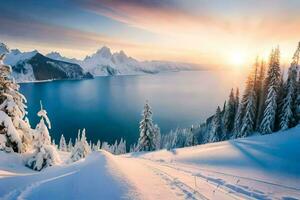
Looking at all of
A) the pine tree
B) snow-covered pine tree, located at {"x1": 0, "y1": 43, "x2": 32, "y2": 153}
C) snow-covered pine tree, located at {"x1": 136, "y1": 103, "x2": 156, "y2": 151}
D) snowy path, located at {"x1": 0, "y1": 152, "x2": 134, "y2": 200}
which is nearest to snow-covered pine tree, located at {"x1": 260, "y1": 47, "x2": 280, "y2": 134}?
the pine tree

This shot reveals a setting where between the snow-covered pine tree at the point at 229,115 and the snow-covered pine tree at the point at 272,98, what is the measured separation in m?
9.65

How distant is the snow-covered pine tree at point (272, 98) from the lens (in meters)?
39.1

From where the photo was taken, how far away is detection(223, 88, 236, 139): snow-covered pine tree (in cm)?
5000

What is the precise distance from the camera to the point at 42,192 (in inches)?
299

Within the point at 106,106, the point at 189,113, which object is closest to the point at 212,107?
the point at 189,113

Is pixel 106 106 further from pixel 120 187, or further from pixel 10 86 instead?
pixel 120 187

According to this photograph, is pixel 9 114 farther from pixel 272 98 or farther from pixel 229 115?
pixel 229 115

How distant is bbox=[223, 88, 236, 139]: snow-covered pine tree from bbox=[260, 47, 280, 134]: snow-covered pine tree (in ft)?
31.7

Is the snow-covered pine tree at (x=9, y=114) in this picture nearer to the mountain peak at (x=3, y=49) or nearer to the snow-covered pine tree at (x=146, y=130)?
the mountain peak at (x=3, y=49)

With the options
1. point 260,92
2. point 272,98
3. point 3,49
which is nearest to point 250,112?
point 272,98

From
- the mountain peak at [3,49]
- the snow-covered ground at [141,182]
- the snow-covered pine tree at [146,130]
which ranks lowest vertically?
the snow-covered pine tree at [146,130]

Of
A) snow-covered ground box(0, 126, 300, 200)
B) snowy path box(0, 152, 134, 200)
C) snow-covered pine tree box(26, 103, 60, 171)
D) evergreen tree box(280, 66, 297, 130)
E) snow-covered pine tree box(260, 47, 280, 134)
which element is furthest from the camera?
snow-covered pine tree box(260, 47, 280, 134)

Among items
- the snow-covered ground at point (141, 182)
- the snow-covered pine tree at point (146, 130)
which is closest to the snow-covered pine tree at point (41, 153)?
the snow-covered ground at point (141, 182)

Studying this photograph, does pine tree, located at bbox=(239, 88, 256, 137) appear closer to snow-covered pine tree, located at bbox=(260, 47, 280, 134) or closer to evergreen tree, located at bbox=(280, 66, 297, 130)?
snow-covered pine tree, located at bbox=(260, 47, 280, 134)
